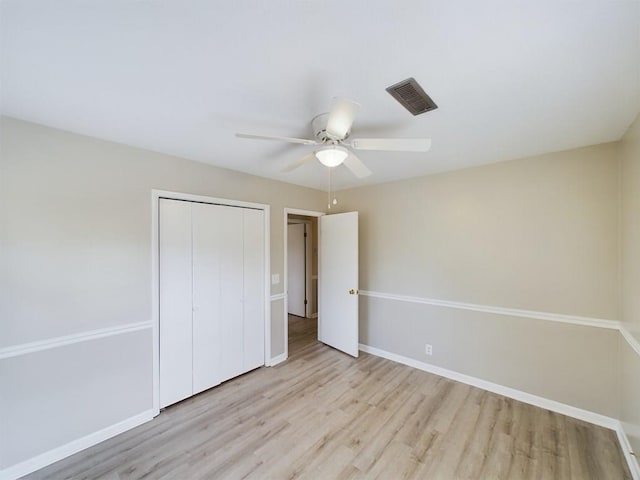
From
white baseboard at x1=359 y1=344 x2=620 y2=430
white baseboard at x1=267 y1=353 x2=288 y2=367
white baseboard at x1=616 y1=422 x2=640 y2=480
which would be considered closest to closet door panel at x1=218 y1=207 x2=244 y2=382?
white baseboard at x1=267 y1=353 x2=288 y2=367

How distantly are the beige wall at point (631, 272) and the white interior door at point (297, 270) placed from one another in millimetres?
4479

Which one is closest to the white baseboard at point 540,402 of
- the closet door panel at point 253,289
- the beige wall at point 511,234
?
the beige wall at point 511,234

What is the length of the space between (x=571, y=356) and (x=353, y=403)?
2023 mm

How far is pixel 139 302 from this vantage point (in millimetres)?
2250

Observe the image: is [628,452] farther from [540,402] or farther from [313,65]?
[313,65]

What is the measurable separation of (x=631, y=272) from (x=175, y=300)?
3.73 meters

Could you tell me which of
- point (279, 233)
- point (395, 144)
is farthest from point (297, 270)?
point (395, 144)

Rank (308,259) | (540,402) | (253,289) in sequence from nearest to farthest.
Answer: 1. (540,402)
2. (253,289)
3. (308,259)

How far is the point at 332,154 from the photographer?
65.4 inches

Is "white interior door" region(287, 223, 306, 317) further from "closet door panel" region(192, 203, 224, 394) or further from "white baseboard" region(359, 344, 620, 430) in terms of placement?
"closet door panel" region(192, 203, 224, 394)

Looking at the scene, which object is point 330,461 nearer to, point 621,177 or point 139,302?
point 139,302

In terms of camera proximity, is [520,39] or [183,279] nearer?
[520,39]

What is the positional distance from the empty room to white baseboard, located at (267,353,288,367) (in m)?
0.11

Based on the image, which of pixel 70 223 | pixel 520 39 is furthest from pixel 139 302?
pixel 520 39
